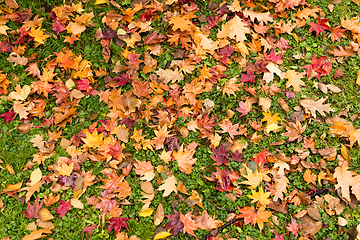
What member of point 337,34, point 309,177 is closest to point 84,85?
point 309,177

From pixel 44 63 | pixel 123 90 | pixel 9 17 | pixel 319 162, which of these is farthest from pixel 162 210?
pixel 9 17

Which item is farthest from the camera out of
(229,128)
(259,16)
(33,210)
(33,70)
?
(259,16)

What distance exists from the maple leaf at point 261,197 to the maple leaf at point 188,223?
600 mm

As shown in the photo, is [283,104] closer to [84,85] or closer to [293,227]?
[293,227]

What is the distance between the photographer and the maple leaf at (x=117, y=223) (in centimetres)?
224

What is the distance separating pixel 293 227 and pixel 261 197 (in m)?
0.38

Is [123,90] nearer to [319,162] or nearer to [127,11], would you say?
[127,11]

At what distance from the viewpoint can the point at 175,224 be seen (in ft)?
7.43

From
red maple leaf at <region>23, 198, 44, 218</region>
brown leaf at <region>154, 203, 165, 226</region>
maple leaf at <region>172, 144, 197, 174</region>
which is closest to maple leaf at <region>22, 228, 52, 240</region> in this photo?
red maple leaf at <region>23, 198, 44, 218</region>

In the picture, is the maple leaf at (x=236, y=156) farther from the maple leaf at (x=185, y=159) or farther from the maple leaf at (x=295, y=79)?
the maple leaf at (x=295, y=79)

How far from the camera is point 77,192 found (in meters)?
2.39

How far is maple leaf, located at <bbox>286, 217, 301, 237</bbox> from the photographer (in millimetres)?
2236

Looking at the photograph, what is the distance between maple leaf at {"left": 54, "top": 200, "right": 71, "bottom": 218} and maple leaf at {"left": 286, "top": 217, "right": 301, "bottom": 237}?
2084mm

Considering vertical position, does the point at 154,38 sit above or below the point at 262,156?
above
